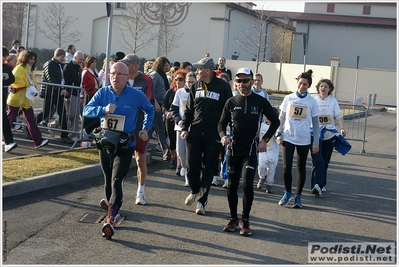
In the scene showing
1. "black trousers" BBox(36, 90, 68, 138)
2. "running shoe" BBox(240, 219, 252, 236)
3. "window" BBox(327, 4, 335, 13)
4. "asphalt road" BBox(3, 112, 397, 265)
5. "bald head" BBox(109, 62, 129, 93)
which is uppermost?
"window" BBox(327, 4, 335, 13)

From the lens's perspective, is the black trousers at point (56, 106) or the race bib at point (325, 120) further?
the black trousers at point (56, 106)

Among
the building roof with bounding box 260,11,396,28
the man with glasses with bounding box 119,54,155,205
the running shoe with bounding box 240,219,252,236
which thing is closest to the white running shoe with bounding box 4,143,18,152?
the man with glasses with bounding box 119,54,155,205

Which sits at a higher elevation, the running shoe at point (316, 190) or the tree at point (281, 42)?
the tree at point (281, 42)

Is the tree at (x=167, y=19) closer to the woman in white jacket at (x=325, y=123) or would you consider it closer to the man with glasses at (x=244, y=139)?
the woman in white jacket at (x=325, y=123)

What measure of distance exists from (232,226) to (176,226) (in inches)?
26.7

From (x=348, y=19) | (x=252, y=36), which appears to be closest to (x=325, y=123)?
(x=252, y=36)

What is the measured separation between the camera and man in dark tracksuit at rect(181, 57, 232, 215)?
805cm

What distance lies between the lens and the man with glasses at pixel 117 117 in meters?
6.91

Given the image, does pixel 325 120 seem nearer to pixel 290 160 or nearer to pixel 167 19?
pixel 290 160

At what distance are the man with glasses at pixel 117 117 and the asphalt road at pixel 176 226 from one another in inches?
20.4

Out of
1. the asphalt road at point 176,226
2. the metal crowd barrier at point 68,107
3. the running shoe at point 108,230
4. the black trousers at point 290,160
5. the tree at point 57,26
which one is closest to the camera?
the asphalt road at point 176,226

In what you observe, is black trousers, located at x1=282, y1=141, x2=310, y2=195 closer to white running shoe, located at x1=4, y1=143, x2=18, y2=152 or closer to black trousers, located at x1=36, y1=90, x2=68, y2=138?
→ white running shoe, located at x1=4, y1=143, x2=18, y2=152

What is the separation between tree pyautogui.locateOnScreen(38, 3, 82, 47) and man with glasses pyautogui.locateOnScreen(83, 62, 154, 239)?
45.1 metres

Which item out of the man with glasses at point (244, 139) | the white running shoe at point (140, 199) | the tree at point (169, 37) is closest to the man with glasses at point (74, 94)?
the white running shoe at point (140, 199)
